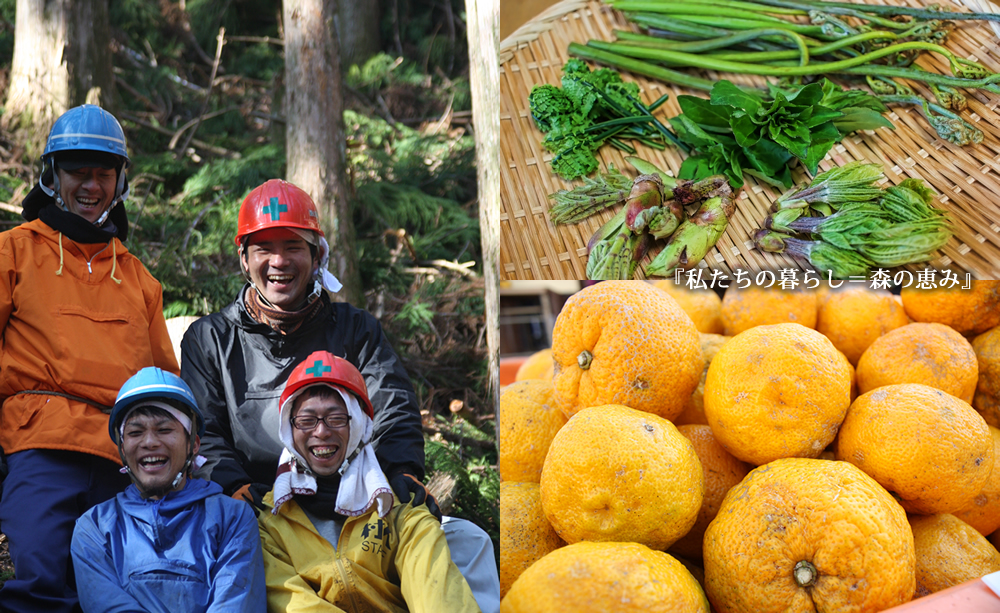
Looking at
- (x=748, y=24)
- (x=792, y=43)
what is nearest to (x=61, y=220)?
(x=748, y=24)

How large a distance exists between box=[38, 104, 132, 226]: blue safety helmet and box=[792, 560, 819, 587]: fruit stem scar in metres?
2.55

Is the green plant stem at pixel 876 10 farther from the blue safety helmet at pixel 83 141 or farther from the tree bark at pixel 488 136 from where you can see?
the blue safety helmet at pixel 83 141

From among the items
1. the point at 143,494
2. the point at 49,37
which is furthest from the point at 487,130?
the point at 49,37

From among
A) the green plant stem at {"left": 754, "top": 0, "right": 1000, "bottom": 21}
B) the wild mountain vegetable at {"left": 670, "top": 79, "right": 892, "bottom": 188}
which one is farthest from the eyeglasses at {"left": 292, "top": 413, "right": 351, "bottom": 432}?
the green plant stem at {"left": 754, "top": 0, "right": 1000, "bottom": 21}

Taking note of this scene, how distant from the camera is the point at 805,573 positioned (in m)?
1.42

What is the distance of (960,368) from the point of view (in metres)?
1.78

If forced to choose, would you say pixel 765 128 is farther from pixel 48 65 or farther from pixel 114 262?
pixel 48 65

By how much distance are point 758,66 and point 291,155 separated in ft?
7.00

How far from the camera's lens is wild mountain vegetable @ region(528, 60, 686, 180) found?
8.21 ft

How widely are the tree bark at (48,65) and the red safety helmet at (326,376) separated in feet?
6.42

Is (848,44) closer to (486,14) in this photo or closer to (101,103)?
(486,14)

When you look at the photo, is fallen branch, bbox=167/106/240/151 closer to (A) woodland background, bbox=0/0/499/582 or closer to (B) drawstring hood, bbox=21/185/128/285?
(A) woodland background, bbox=0/0/499/582

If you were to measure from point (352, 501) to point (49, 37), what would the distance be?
2.90 m

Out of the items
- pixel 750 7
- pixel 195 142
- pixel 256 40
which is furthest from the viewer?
pixel 256 40
